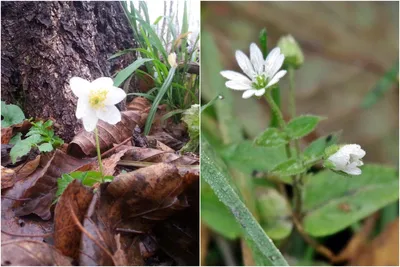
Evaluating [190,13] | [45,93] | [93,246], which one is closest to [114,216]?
[93,246]

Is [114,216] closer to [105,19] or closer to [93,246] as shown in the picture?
[93,246]

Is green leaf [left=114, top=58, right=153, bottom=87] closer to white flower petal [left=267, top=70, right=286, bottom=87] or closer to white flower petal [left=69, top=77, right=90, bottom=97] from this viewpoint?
white flower petal [left=69, top=77, right=90, bottom=97]

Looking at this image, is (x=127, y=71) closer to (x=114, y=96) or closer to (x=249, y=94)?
(x=114, y=96)

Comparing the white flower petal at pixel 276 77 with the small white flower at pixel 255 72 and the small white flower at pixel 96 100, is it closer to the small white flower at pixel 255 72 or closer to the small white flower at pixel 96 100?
the small white flower at pixel 255 72

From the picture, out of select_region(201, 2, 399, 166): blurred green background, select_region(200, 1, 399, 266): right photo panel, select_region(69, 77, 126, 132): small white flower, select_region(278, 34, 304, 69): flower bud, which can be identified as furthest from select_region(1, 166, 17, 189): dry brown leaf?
select_region(201, 2, 399, 166): blurred green background

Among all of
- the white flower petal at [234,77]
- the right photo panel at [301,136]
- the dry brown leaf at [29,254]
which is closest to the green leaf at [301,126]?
the right photo panel at [301,136]

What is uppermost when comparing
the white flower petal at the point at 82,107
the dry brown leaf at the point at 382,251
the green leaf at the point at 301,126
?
the white flower petal at the point at 82,107
